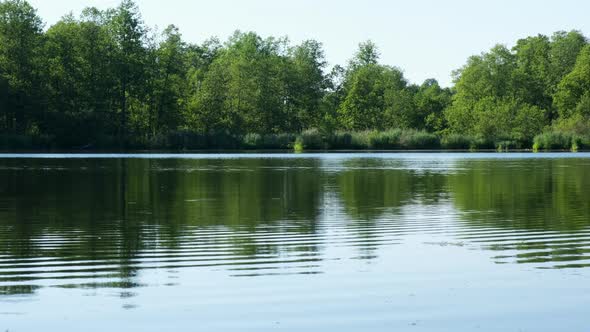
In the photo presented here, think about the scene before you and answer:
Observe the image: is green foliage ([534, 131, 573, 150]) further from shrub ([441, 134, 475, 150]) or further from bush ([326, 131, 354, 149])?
bush ([326, 131, 354, 149])

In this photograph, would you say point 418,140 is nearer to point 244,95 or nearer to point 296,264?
point 244,95

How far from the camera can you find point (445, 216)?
65.7 feet

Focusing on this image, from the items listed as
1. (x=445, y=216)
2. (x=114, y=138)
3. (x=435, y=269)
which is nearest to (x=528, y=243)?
(x=435, y=269)

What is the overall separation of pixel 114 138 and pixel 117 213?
75.1 m

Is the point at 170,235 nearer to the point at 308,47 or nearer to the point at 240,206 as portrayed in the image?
the point at 240,206

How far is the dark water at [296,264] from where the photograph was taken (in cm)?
919

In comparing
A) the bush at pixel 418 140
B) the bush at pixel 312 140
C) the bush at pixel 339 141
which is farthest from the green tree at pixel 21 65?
the bush at pixel 418 140

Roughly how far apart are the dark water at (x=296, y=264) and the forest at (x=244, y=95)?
71145mm

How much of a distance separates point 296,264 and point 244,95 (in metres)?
101

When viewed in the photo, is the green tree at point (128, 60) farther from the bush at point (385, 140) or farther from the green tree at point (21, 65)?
the bush at point (385, 140)

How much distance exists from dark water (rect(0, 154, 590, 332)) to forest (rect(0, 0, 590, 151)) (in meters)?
71.1

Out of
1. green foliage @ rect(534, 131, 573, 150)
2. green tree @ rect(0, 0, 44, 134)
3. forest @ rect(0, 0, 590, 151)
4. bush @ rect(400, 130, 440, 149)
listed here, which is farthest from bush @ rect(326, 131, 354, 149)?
green tree @ rect(0, 0, 44, 134)

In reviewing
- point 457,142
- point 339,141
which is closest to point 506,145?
point 457,142

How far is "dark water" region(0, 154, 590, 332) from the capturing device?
9188mm
